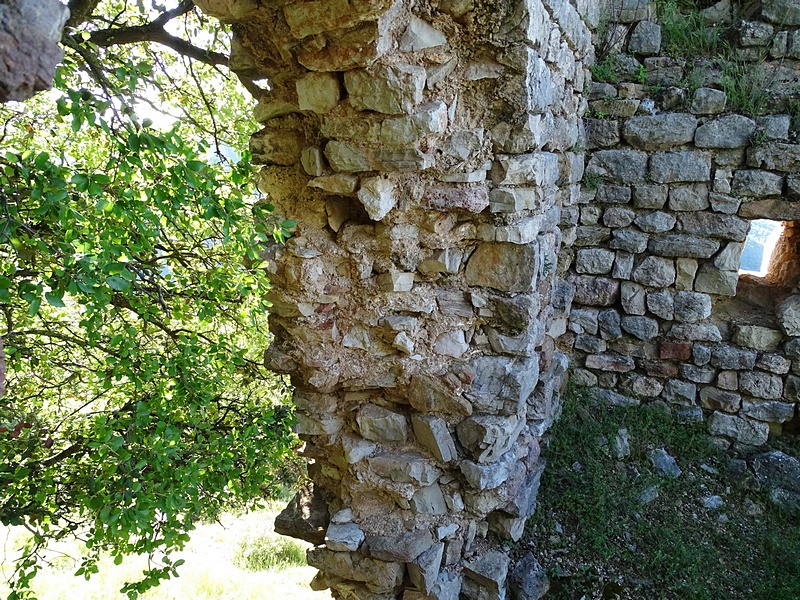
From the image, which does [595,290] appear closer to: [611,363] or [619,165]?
[611,363]

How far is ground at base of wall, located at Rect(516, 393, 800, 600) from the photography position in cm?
304

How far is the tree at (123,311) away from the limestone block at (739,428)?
2877 mm

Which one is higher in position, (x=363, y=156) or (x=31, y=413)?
(x=363, y=156)

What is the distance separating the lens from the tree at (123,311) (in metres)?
1.69

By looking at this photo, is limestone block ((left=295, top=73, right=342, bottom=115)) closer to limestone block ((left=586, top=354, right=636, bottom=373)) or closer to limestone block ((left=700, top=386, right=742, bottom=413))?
limestone block ((left=586, top=354, right=636, bottom=373))

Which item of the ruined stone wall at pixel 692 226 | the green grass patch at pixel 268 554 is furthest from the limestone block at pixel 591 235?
the green grass patch at pixel 268 554

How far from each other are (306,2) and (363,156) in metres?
0.60

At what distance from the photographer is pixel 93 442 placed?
2125mm

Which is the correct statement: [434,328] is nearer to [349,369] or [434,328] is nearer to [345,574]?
[349,369]

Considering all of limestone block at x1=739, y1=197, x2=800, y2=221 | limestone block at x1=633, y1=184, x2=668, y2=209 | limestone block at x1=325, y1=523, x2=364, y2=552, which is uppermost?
limestone block at x1=633, y1=184, x2=668, y2=209

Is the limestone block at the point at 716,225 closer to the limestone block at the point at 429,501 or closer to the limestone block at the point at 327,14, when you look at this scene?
the limestone block at the point at 429,501

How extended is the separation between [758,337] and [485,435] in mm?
2291

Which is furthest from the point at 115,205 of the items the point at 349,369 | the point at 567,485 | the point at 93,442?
the point at 567,485

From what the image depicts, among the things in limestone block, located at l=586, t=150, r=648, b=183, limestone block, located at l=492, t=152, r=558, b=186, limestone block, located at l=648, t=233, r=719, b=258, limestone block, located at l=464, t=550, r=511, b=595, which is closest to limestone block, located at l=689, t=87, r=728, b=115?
limestone block, located at l=586, t=150, r=648, b=183
